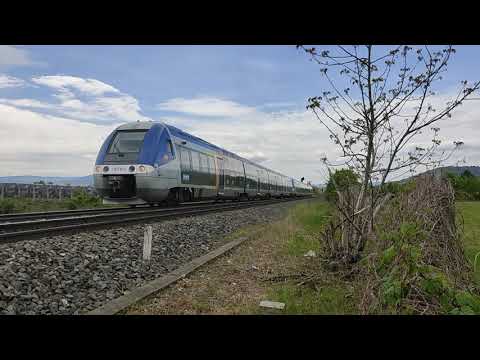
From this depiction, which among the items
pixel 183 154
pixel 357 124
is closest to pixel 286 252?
pixel 357 124

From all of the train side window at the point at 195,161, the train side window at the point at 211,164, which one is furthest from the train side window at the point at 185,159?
the train side window at the point at 211,164

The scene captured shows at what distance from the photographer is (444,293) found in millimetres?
3559

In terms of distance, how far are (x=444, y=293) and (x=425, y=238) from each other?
41.3 inches

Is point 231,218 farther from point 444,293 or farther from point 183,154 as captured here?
point 444,293

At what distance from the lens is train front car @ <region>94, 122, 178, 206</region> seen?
13414 millimetres

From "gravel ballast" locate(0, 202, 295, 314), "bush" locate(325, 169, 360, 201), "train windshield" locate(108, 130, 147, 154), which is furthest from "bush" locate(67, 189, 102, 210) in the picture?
"bush" locate(325, 169, 360, 201)

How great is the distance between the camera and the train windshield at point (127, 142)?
46.1ft

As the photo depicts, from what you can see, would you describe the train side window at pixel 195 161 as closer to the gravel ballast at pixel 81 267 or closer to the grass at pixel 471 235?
the gravel ballast at pixel 81 267

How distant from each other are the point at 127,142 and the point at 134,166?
1.37 meters

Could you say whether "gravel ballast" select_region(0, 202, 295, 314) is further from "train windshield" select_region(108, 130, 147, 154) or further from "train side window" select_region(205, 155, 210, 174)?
"train side window" select_region(205, 155, 210, 174)

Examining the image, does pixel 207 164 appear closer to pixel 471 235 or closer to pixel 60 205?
pixel 60 205

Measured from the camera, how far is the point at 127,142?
1425 cm

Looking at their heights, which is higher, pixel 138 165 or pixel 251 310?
pixel 138 165

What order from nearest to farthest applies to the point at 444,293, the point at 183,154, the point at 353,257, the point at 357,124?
the point at 444,293, the point at 357,124, the point at 353,257, the point at 183,154
